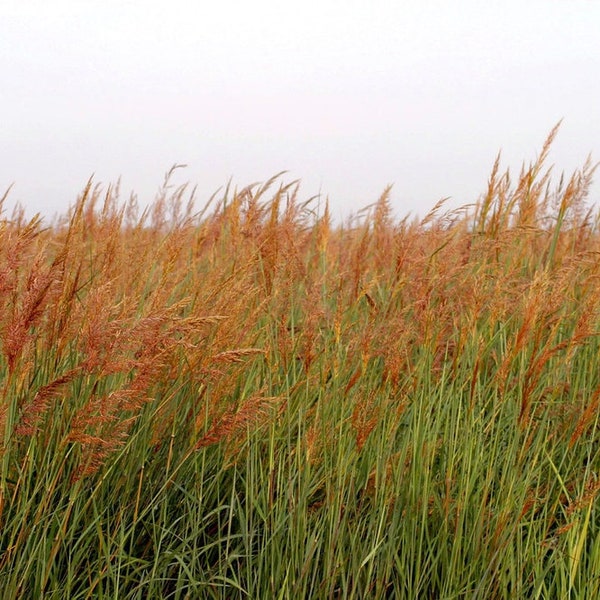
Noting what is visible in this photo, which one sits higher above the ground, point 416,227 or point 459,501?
point 416,227

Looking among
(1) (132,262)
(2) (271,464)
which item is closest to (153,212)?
(1) (132,262)

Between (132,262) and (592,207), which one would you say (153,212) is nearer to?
(132,262)

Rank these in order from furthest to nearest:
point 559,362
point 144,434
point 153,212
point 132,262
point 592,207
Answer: point 153,212
point 592,207
point 132,262
point 559,362
point 144,434

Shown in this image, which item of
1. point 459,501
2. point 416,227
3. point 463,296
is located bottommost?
point 459,501

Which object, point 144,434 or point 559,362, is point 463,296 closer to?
point 559,362

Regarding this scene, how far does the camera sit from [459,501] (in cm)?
183

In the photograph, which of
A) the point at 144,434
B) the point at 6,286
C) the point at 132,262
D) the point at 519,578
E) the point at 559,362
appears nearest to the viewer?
the point at 6,286

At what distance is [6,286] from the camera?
1.50m

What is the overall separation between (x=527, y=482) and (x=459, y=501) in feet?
0.67

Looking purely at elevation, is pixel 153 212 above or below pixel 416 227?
above

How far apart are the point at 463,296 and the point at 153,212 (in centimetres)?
231

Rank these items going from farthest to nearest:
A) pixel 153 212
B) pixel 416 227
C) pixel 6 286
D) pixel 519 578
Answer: pixel 153 212 → pixel 416 227 → pixel 519 578 → pixel 6 286

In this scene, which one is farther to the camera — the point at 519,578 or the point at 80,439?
the point at 519,578

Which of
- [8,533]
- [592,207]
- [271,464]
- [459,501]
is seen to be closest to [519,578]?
[459,501]
